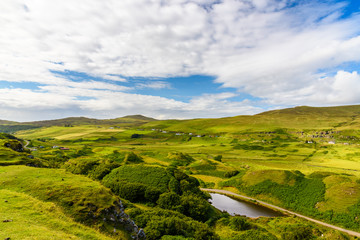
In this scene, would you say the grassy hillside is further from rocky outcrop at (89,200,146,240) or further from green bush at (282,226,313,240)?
green bush at (282,226,313,240)

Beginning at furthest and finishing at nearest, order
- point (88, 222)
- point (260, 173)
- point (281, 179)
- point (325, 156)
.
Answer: point (325, 156) < point (260, 173) < point (281, 179) < point (88, 222)

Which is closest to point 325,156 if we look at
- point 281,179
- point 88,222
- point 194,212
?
point 281,179

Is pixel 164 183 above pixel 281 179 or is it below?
above

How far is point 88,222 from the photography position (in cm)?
1916

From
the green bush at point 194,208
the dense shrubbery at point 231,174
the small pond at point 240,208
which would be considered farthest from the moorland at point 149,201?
the small pond at point 240,208

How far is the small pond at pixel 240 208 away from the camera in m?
49.1

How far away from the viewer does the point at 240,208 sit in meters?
52.6

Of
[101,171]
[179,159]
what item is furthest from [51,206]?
[179,159]

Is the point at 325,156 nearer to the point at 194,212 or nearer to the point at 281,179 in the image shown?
the point at 281,179

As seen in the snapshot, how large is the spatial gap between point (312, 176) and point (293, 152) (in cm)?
7028

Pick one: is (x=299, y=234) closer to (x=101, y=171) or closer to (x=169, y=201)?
(x=169, y=201)

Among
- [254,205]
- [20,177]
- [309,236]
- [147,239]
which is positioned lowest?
[254,205]

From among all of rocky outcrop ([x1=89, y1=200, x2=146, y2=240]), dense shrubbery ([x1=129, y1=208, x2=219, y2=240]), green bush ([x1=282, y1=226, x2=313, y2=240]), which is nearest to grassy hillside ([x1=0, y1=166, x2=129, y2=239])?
rocky outcrop ([x1=89, y1=200, x2=146, y2=240])

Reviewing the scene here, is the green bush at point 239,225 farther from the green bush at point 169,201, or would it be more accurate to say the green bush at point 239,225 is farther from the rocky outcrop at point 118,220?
the rocky outcrop at point 118,220
